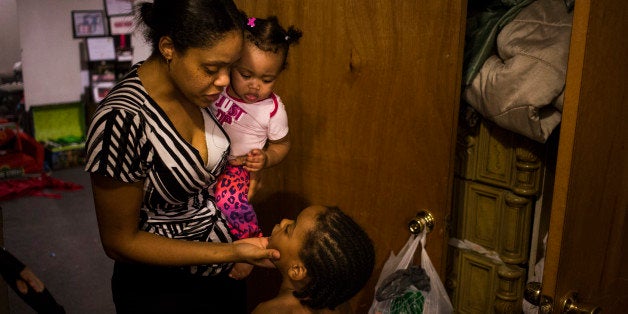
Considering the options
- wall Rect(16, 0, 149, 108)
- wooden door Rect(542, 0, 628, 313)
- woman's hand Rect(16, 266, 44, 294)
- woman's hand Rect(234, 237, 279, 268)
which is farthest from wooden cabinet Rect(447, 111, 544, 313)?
wall Rect(16, 0, 149, 108)

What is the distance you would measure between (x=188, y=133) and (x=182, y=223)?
27cm

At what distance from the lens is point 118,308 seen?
Answer: 5.42 ft

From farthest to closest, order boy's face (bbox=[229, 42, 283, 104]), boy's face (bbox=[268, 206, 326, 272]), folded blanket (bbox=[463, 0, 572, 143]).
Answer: folded blanket (bbox=[463, 0, 572, 143]) → boy's face (bbox=[229, 42, 283, 104]) → boy's face (bbox=[268, 206, 326, 272])

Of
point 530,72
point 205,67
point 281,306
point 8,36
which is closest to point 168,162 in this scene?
point 205,67

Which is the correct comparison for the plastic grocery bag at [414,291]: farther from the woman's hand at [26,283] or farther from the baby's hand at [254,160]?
the woman's hand at [26,283]

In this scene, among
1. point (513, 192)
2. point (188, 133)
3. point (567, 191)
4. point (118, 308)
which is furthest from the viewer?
point (513, 192)

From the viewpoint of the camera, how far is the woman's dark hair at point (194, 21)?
4.41 ft

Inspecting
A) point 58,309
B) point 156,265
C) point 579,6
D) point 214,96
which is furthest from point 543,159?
point 58,309

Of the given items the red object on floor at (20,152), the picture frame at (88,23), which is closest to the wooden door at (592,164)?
the red object on floor at (20,152)

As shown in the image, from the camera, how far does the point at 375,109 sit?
1.90 meters

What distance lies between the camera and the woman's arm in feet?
4.59

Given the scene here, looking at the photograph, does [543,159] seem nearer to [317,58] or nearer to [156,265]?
[317,58]

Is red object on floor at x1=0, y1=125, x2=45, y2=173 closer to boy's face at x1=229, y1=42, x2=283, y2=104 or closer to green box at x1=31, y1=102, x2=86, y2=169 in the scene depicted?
green box at x1=31, y1=102, x2=86, y2=169

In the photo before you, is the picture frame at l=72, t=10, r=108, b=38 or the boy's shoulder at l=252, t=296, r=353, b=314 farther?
the picture frame at l=72, t=10, r=108, b=38
